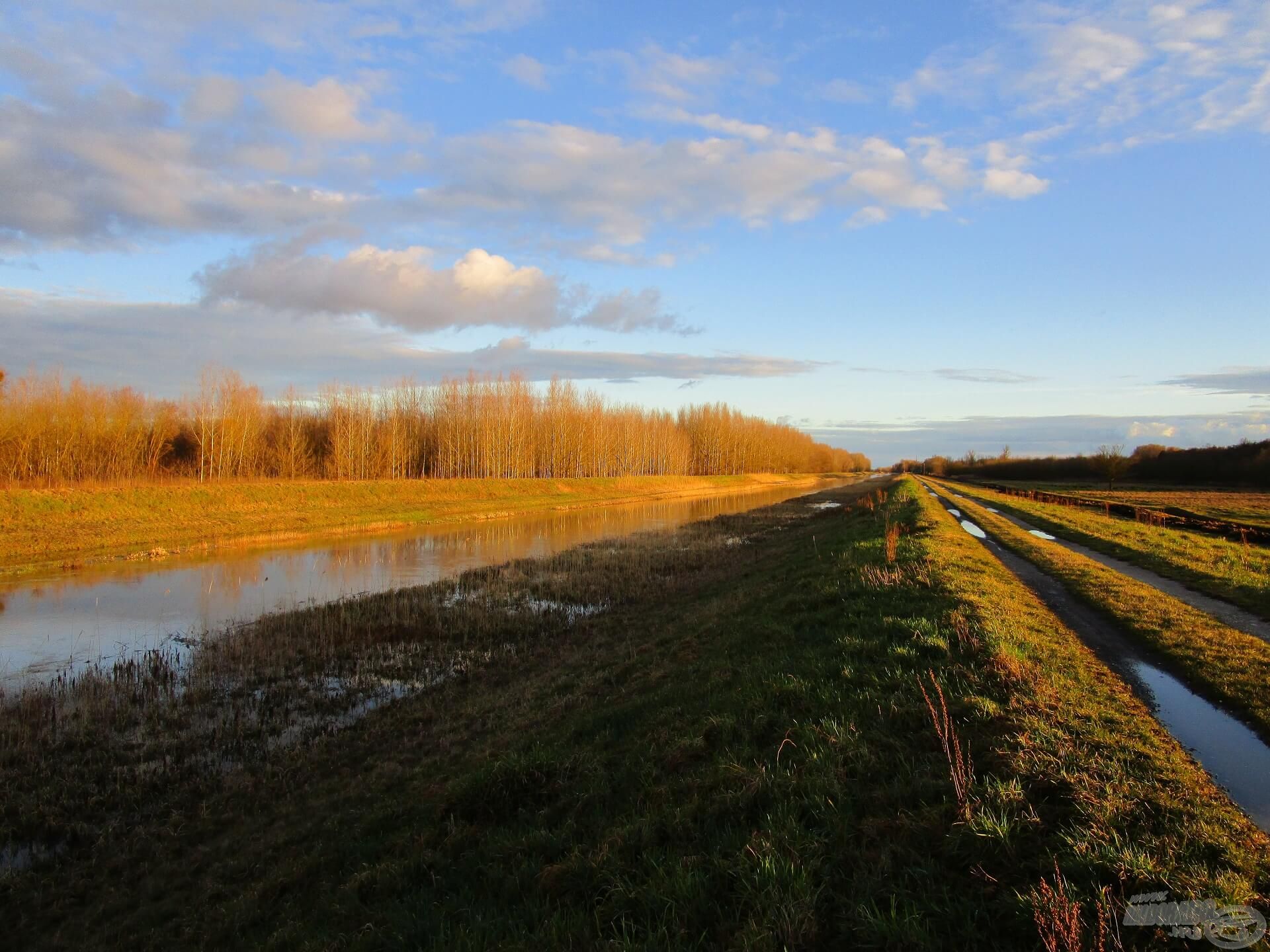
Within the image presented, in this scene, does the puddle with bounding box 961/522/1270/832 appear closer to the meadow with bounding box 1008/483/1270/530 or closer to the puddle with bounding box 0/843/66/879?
the puddle with bounding box 0/843/66/879

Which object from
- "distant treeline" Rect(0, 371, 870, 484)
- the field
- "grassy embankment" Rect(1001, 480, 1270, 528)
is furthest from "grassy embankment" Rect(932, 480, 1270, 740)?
"distant treeline" Rect(0, 371, 870, 484)

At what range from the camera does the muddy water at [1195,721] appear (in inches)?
211

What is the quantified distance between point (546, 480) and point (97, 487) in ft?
134

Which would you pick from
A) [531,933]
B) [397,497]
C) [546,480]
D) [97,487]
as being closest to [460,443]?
[546,480]

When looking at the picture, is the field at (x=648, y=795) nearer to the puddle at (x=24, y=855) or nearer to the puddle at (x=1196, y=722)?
the puddle at (x=24, y=855)

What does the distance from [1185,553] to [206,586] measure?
1223 inches

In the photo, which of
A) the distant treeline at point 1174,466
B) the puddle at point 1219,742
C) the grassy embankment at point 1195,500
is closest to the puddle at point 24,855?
the puddle at point 1219,742

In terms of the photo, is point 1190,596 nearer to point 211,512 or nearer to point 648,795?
point 648,795

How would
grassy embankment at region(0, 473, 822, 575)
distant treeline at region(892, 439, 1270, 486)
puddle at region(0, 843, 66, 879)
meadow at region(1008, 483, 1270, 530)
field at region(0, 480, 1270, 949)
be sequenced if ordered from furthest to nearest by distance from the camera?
distant treeline at region(892, 439, 1270, 486) < meadow at region(1008, 483, 1270, 530) < grassy embankment at region(0, 473, 822, 575) < puddle at region(0, 843, 66, 879) < field at region(0, 480, 1270, 949)

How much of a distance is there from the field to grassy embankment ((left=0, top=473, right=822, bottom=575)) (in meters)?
20.2

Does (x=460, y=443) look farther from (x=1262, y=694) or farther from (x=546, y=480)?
(x=1262, y=694)

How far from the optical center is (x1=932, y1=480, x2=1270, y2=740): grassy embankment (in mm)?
7574

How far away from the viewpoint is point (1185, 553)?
18.9 m

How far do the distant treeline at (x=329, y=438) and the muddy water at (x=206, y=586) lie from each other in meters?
26.3
